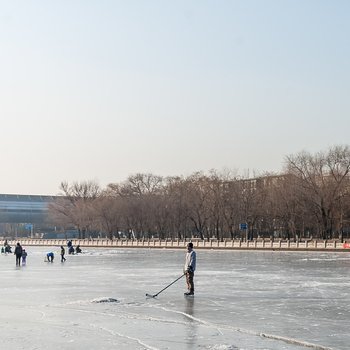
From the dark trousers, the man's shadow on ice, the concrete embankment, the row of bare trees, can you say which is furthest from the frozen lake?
the row of bare trees

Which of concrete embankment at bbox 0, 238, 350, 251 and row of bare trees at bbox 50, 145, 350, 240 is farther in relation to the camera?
row of bare trees at bbox 50, 145, 350, 240

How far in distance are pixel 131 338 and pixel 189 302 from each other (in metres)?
6.23

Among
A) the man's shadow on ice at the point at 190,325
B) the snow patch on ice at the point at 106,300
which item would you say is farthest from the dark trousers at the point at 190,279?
the snow patch on ice at the point at 106,300

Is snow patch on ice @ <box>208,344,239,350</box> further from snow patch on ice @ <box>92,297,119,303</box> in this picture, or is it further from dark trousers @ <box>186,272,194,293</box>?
dark trousers @ <box>186,272,194,293</box>

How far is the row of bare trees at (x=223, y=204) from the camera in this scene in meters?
86.1

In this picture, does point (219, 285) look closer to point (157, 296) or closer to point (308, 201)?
point (157, 296)

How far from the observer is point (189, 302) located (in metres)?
19.1

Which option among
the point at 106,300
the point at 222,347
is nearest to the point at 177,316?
the point at 106,300

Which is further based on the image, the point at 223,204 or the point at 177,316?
the point at 223,204

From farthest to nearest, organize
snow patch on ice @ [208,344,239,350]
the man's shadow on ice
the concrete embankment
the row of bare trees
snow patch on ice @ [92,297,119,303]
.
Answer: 1. the row of bare trees
2. the concrete embankment
3. snow patch on ice @ [92,297,119,303]
4. the man's shadow on ice
5. snow patch on ice @ [208,344,239,350]

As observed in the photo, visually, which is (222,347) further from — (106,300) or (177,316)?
(106,300)

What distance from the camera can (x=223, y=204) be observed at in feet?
331

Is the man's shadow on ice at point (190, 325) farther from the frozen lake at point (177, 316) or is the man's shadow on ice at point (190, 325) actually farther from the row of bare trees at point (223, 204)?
the row of bare trees at point (223, 204)

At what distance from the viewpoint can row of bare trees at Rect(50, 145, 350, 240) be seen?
8612 cm
